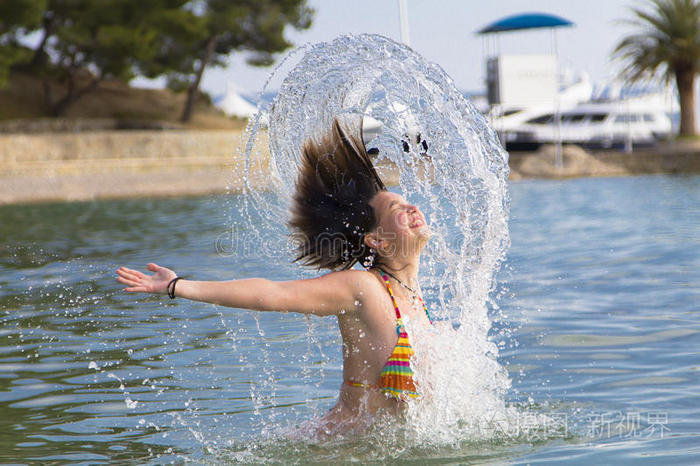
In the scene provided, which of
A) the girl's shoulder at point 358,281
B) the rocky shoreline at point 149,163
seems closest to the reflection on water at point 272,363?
the girl's shoulder at point 358,281

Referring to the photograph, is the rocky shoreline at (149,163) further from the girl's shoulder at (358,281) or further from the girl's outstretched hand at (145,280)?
the girl's outstretched hand at (145,280)

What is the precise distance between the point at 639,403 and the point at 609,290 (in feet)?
13.0

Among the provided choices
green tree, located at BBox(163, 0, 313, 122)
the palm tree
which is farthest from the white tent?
the palm tree

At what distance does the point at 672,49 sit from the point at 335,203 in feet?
122

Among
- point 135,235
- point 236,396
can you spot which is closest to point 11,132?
point 135,235

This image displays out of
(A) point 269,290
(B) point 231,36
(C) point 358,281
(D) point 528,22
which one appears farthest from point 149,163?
(A) point 269,290

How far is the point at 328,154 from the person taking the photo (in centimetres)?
422

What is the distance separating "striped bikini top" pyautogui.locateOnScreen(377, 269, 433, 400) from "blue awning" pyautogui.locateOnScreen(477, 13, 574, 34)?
35.5 metres

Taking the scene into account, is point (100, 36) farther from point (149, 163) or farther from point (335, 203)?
point (335, 203)

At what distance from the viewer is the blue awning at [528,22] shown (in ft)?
124

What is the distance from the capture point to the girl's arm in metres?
3.43

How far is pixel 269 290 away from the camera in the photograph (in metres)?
3.59

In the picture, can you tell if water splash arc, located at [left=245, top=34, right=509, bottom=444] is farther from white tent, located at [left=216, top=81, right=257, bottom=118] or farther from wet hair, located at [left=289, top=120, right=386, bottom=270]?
white tent, located at [left=216, top=81, right=257, bottom=118]

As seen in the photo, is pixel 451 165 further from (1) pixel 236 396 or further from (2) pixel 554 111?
(2) pixel 554 111
